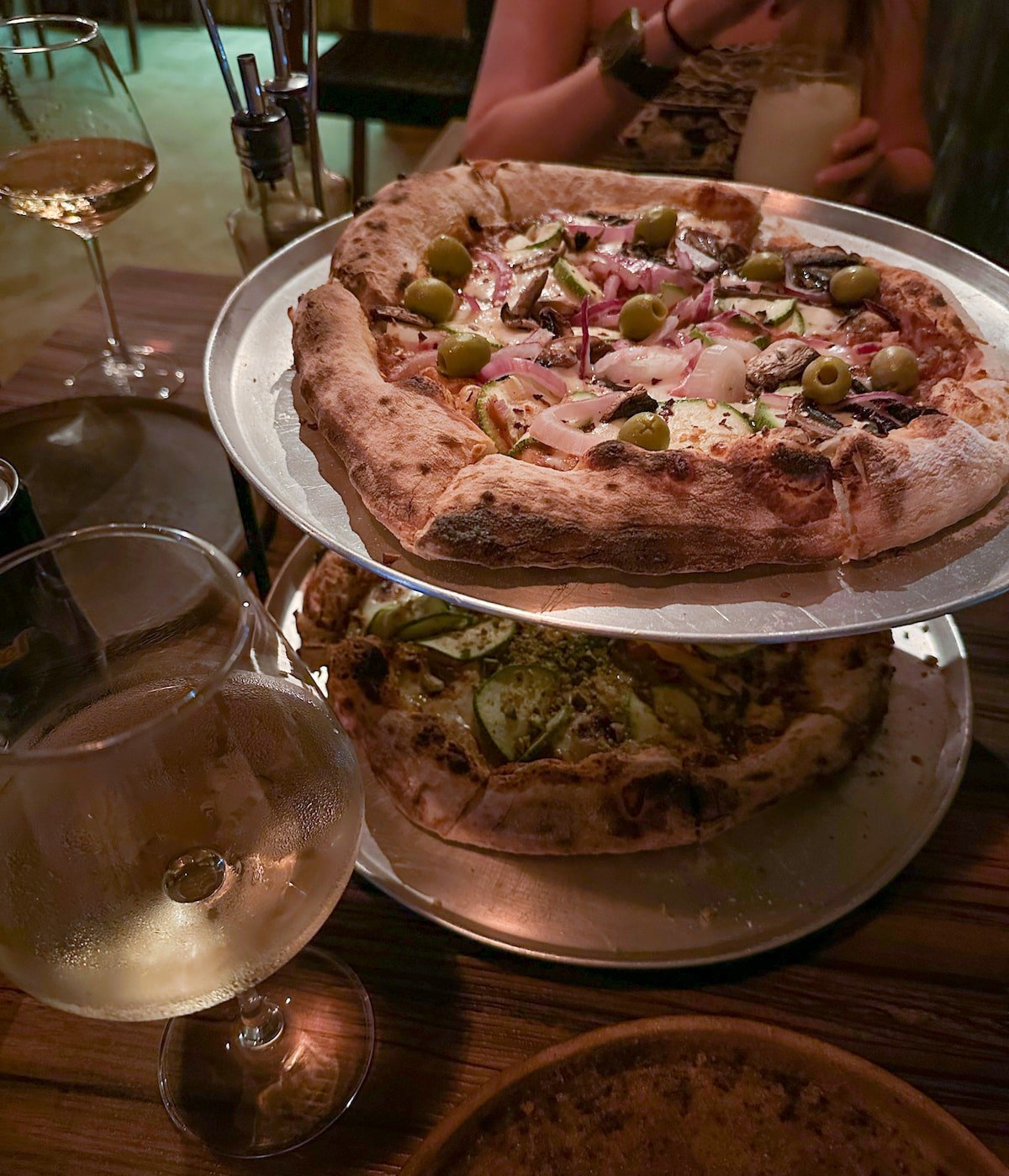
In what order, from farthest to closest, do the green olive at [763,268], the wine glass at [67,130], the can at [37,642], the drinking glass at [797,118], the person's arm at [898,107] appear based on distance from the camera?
1. the person's arm at [898,107]
2. the drinking glass at [797,118]
3. the wine glass at [67,130]
4. the green olive at [763,268]
5. the can at [37,642]

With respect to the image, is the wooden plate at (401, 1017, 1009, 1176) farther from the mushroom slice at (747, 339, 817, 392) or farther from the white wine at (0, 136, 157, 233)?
the white wine at (0, 136, 157, 233)

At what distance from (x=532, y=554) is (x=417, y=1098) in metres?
0.72

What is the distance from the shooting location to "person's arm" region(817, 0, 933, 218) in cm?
292

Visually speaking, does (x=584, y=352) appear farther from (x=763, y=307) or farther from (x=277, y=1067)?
(x=277, y=1067)

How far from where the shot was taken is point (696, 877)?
1.39 m

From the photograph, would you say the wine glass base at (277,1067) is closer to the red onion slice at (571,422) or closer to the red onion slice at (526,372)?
the red onion slice at (571,422)

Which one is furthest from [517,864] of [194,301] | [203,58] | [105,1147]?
[203,58]

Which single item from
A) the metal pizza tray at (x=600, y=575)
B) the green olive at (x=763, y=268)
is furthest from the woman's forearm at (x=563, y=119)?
the metal pizza tray at (x=600, y=575)

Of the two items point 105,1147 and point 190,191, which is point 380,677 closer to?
point 105,1147

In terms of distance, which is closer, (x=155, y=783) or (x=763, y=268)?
(x=155, y=783)

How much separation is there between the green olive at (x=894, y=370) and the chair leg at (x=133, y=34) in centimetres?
740

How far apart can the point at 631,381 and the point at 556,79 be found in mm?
2093

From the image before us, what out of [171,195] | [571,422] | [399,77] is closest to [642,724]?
[571,422]

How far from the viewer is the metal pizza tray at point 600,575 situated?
3.59 ft
